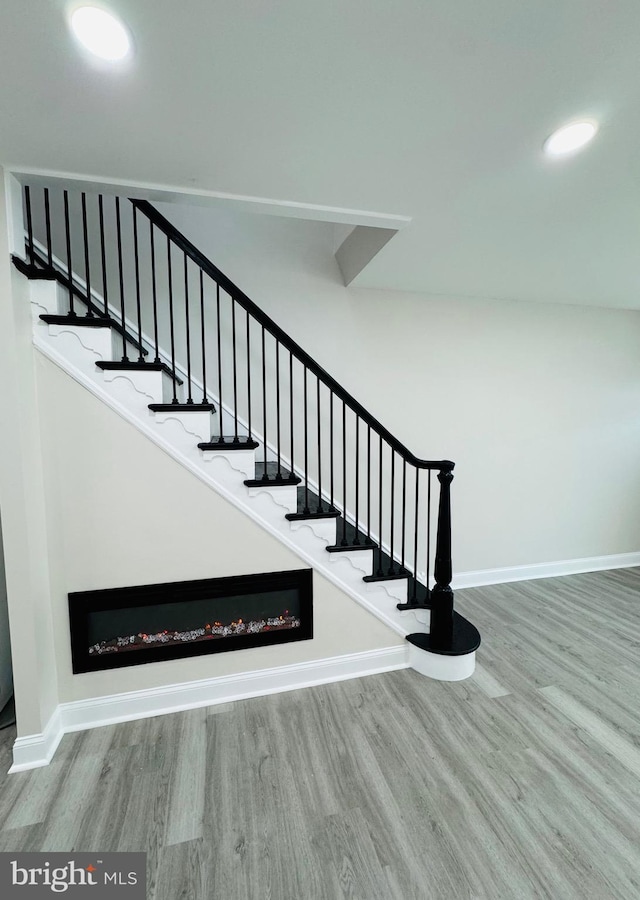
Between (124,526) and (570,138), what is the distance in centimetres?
276

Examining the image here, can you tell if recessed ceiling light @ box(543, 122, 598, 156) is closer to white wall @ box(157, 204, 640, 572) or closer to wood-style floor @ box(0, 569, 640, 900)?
white wall @ box(157, 204, 640, 572)

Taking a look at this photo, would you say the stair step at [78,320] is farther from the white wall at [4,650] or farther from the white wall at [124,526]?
the white wall at [4,650]

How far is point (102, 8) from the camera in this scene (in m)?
1.02

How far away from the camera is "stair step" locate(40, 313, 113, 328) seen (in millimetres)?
1738

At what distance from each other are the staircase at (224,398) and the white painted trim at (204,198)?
10 centimetres

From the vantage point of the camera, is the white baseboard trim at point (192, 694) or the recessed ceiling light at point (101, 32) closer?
the recessed ceiling light at point (101, 32)

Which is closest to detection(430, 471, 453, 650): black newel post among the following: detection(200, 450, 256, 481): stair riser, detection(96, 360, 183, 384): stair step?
detection(200, 450, 256, 481): stair riser

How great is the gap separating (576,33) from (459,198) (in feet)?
2.43

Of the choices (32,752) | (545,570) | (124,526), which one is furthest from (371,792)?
(545,570)

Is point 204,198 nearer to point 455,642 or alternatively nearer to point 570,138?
point 570,138

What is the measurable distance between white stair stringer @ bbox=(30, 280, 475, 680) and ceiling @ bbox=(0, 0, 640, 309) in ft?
2.39

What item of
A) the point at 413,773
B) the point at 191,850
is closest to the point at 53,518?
the point at 191,850

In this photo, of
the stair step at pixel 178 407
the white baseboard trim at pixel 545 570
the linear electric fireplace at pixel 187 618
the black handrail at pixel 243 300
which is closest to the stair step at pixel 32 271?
the black handrail at pixel 243 300

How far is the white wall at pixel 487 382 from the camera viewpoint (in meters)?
2.89
